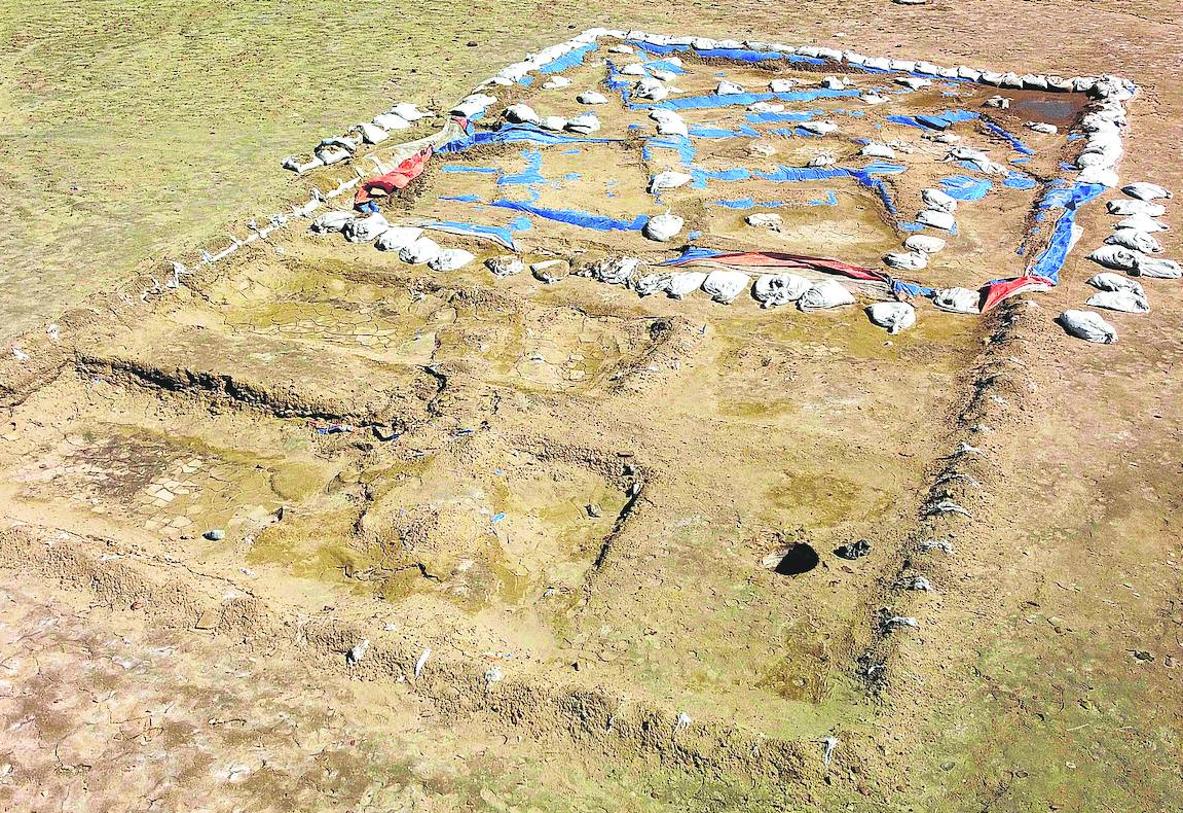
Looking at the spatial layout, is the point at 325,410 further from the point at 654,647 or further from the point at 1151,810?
the point at 1151,810

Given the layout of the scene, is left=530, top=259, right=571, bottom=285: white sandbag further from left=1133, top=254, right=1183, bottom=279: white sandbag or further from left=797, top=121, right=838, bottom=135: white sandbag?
left=1133, top=254, right=1183, bottom=279: white sandbag

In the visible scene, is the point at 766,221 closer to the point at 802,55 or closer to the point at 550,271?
the point at 550,271

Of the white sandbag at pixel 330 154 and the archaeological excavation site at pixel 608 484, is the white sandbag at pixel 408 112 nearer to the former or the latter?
the archaeological excavation site at pixel 608 484

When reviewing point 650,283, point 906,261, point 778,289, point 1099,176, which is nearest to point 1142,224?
point 1099,176

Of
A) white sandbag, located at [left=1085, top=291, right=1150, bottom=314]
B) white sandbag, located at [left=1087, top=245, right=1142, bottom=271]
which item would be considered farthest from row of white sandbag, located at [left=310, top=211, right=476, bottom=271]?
white sandbag, located at [left=1087, top=245, right=1142, bottom=271]

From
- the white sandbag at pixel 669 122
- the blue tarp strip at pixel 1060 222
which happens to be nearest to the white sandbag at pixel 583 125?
the white sandbag at pixel 669 122

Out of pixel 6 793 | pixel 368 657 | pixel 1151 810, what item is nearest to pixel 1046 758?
pixel 1151 810
